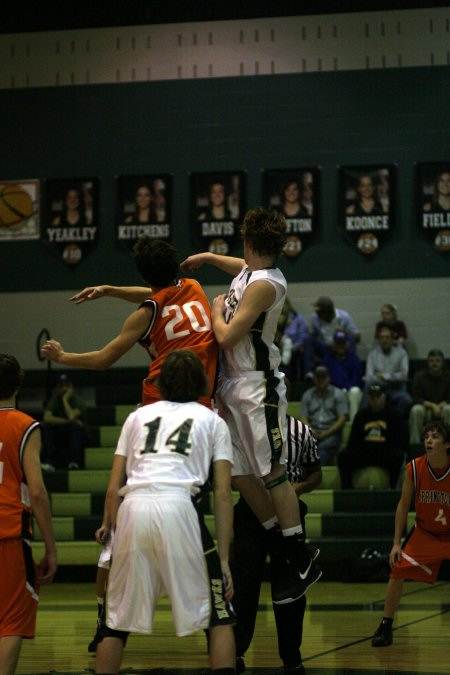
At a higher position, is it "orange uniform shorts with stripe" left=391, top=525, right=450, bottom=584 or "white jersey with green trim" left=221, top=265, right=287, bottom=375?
"white jersey with green trim" left=221, top=265, right=287, bottom=375

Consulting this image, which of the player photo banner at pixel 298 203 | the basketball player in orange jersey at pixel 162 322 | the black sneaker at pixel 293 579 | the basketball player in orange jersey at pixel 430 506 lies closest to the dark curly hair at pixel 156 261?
the basketball player in orange jersey at pixel 162 322

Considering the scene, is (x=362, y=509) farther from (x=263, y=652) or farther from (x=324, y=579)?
(x=263, y=652)

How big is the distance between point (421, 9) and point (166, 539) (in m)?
12.6

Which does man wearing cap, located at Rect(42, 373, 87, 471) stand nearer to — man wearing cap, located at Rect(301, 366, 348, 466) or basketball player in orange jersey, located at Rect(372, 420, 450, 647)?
man wearing cap, located at Rect(301, 366, 348, 466)

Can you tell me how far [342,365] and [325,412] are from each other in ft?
3.81

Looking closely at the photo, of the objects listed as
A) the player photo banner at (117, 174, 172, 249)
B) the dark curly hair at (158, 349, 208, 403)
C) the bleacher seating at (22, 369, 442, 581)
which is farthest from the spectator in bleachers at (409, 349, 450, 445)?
the dark curly hair at (158, 349, 208, 403)

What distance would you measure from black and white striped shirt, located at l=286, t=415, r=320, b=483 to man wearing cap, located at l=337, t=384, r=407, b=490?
5.06 meters

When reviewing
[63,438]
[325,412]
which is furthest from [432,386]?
[63,438]

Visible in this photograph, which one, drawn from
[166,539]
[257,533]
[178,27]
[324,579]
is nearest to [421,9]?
[178,27]

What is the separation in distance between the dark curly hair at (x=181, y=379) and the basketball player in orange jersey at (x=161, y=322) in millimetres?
808

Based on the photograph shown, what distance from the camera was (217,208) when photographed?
15.2 m

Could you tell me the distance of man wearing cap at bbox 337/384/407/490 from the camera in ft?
37.6

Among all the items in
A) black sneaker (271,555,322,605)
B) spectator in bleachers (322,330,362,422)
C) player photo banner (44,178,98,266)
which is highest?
player photo banner (44,178,98,266)

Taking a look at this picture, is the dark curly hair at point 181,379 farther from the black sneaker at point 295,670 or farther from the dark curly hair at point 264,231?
the black sneaker at point 295,670
